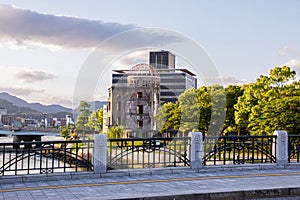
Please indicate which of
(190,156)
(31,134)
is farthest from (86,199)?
(31,134)

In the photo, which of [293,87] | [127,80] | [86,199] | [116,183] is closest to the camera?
[86,199]

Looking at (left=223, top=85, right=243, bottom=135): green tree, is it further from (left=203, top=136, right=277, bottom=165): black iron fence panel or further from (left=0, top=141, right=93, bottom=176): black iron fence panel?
(left=0, top=141, right=93, bottom=176): black iron fence panel

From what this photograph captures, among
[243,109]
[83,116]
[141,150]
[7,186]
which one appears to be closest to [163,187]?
[141,150]

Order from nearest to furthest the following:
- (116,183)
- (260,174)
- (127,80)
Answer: (116,183) < (260,174) < (127,80)

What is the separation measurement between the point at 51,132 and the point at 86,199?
72.2 meters

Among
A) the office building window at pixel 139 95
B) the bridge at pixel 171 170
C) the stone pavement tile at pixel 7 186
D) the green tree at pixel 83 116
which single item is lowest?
the stone pavement tile at pixel 7 186

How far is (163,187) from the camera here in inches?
413

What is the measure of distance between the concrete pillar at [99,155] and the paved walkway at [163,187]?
0.97 ft

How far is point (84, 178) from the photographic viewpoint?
11.7 metres

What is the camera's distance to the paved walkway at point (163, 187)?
942 centimetres

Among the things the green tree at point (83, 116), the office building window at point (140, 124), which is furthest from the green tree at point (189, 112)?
the green tree at point (83, 116)

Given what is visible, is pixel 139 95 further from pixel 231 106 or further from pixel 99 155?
pixel 99 155

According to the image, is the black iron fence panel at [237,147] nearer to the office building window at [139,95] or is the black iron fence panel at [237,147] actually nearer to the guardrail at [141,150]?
the guardrail at [141,150]

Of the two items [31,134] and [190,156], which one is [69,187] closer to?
[190,156]
